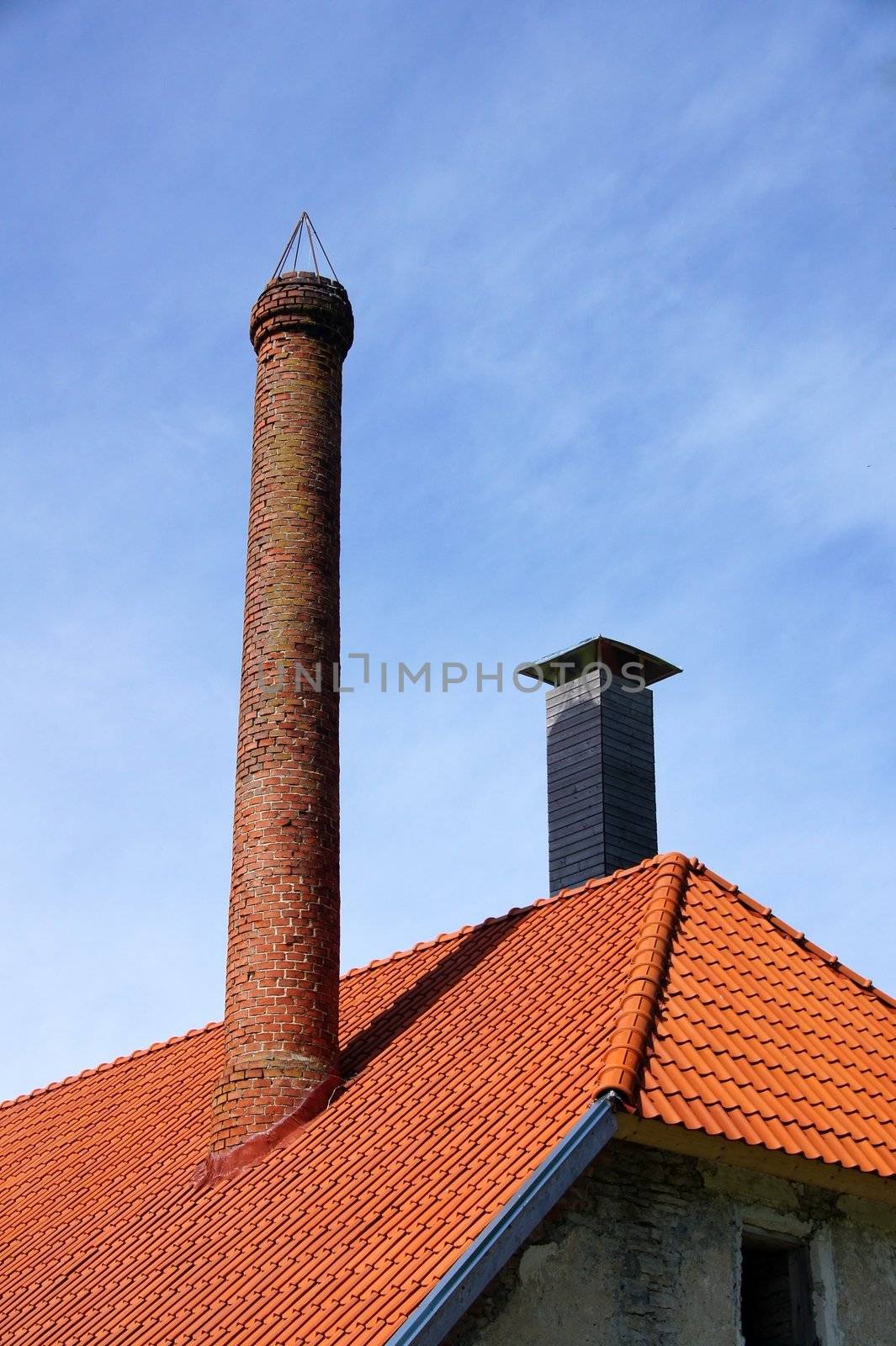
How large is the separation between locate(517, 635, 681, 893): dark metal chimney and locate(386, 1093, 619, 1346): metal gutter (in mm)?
5494

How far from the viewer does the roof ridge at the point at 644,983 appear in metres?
8.78

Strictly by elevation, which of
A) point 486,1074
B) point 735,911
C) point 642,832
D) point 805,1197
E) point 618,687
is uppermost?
point 618,687

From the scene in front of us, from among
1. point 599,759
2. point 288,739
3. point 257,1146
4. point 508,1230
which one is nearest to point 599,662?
point 599,759

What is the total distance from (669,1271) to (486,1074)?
1681 mm

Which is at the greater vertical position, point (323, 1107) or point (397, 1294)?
point (323, 1107)

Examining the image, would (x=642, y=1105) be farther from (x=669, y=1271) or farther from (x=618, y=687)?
(x=618, y=687)

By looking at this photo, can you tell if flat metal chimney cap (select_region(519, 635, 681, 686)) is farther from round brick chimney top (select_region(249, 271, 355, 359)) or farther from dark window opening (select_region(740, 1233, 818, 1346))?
dark window opening (select_region(740, 1233, 818, 1346))

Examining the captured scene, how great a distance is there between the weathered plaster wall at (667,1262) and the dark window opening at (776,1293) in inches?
2.8

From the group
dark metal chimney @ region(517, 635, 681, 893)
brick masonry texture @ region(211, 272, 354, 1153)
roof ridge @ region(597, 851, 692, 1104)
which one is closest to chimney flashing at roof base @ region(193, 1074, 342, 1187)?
brick masonry texture @ region(211, 272, 354, 1153)

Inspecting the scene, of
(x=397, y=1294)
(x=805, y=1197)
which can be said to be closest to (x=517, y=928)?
(x=805, y=1197)

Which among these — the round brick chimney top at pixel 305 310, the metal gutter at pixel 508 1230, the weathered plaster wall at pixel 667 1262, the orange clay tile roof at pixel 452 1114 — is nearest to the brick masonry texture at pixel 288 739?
the round brick chimney top at pixel 305 310

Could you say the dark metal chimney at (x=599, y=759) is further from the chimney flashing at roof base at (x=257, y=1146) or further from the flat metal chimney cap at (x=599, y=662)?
the chimney flashing at roof base at (x=257, y=1146)

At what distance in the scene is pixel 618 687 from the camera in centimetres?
1473

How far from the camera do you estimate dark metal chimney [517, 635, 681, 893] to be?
46.2 feet
